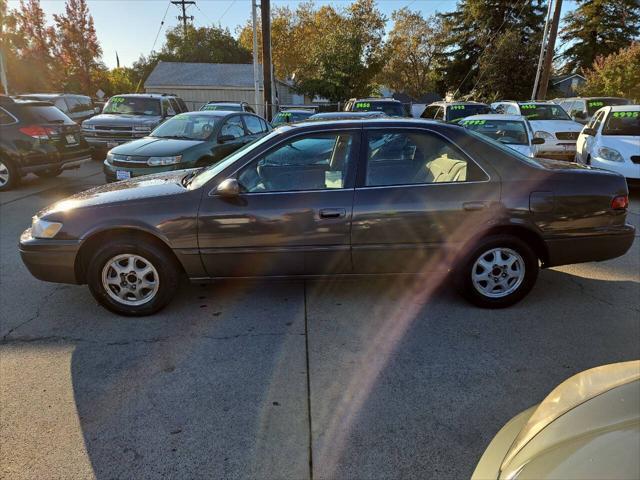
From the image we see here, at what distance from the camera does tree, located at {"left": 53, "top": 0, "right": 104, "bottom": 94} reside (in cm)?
4428

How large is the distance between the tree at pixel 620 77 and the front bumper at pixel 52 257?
1064 inches

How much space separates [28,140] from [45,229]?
6401 millimetres

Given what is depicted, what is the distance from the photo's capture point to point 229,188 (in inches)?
143

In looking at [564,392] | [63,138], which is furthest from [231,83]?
[564,392]

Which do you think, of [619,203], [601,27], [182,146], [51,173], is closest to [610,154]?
[619,203]

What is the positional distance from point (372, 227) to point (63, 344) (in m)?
2.58

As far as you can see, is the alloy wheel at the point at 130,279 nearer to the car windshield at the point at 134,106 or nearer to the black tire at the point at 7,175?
the black tire at the point at 7,175

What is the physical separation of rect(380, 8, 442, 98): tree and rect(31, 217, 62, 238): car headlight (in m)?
47.8

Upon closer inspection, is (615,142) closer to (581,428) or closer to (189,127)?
(189,127)

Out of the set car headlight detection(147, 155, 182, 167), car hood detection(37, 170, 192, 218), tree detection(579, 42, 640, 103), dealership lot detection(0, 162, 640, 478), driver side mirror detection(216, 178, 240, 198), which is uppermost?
tree detection(579, 42, 640, 103)

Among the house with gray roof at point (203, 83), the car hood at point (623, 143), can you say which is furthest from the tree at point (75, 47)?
the car hood at point (623, 143)

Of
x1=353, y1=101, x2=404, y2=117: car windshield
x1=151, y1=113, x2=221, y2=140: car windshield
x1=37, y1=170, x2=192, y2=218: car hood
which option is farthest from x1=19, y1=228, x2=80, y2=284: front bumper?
x1=353, y1=101, x2=404, y2=117: car windshield

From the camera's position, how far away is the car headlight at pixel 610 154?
28.3ft

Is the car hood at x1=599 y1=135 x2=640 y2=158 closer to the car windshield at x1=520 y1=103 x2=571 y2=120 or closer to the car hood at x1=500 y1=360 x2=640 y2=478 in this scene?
the car windshield at x1=520 y1=103 x2=571 y2=120
